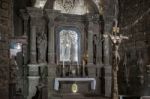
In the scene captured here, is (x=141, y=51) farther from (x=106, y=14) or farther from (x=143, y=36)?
(x=106, y=14)

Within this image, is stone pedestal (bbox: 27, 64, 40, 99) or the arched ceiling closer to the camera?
stone pedestal (bbox: 27, 64, 40, 99)

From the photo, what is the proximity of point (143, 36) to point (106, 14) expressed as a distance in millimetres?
3060

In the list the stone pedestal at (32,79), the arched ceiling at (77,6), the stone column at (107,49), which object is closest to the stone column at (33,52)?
the stone pedestal at (32,79)

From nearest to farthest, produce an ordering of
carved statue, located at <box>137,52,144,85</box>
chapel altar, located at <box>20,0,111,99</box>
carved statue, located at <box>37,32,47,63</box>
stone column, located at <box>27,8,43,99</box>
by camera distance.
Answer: carved statue, located at <box>137,52,144,85</box>
stone column, located at <box>27,8,43,99</box>
chapel altar, located at <box>20,0,111,99</box>
carved statue, located at <box>37,32,47,63</box>

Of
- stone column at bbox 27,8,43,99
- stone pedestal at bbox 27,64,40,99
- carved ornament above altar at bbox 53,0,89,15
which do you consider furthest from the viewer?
carved ornament above altar at bbox 53,0,89,15

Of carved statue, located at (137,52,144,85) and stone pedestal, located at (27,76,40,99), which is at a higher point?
carved statue, located at (137,52,144,85)

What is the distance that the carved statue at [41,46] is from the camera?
59.5 ft

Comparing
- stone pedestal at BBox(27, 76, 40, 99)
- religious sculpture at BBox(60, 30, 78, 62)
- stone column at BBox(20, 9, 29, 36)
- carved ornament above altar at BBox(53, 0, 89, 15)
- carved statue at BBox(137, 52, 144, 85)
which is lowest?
stone pedestal at BBox(27, 76, 40, 99)

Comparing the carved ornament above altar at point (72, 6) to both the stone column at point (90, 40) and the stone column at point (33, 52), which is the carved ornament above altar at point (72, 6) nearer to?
the stone column at point (90, 40)

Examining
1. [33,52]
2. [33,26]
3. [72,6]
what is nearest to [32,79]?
[33,52]

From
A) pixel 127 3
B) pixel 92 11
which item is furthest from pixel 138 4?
pixel 92 11

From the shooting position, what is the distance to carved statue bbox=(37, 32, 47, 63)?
59.5ft

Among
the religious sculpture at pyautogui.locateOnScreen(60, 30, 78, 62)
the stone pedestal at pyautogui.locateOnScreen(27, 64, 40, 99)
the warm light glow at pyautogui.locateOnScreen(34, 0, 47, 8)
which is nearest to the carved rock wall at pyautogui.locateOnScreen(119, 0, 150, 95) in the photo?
the religious sculpture at pyautogui.locateOnScreen(60, 30, 78, 62)

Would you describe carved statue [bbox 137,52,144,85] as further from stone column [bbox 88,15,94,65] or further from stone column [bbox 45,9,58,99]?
stone column [bbox 45,9,58,99]
